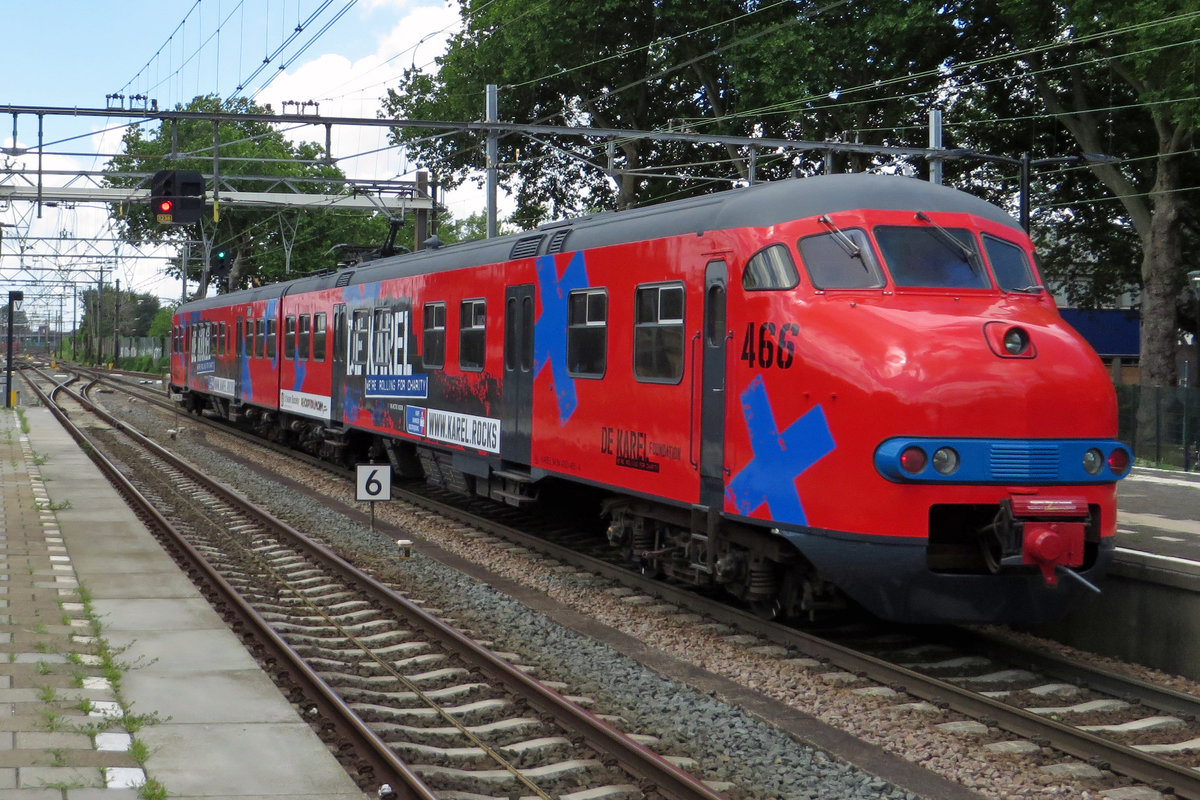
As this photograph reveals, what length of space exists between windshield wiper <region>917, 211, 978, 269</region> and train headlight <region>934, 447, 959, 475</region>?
1.77 meters

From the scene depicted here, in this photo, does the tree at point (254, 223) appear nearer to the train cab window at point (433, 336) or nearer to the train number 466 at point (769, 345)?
the train cab window at point (433, 336)

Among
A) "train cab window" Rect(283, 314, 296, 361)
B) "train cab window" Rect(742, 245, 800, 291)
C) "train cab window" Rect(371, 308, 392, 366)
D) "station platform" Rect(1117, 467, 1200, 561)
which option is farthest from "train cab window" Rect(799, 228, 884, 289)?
"train cab window" Rect(283, 314, 296, 361)

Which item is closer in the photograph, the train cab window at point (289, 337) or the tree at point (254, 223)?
the train cab window at point (289, 337)

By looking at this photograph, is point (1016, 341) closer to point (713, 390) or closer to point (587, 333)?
point (713, 390)

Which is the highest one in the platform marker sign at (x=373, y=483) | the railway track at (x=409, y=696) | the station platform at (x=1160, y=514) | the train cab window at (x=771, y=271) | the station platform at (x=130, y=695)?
the train cab window at (x=771, y=271)

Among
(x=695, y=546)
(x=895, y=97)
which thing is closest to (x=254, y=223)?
(x=895, y=97)

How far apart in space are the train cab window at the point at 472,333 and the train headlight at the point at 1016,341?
7.10m

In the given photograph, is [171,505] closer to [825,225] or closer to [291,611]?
[291,611]

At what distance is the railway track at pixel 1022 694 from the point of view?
6.66 meters

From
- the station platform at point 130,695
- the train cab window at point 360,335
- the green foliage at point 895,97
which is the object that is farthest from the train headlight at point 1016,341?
the green foliage at point 895,97

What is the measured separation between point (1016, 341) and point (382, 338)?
11.2 m

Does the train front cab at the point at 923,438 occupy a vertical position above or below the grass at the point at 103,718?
above

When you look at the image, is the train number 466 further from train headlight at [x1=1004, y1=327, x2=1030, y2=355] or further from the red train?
train headlight at [x1=1004, y1=327, x2=1030, y2=355]

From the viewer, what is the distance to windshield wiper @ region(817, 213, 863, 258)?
8.73 meters
